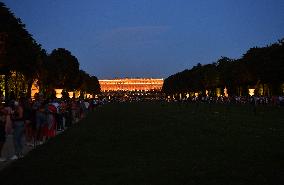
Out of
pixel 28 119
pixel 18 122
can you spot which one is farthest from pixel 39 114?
pixel 18 122

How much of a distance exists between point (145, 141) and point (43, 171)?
370 inches

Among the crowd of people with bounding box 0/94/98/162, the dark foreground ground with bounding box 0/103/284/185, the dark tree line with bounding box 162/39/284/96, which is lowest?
the dark foreground ground with bounding box 0/103/284/185

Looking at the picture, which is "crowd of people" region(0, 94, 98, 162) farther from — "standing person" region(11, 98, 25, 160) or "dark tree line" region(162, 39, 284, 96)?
"dark tree line" region(162, 39, 284, 96)

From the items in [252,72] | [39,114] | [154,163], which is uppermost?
[252,72]

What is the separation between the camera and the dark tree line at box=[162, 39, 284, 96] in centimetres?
9901

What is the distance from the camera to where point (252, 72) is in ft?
413

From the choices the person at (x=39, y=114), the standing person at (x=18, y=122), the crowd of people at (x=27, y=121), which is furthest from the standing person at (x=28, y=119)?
the standing person at (x=18, y=122)

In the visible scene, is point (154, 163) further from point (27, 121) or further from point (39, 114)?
point (39, 114)

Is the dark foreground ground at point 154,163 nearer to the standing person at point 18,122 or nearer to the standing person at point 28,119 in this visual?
the standing person at point 18,122

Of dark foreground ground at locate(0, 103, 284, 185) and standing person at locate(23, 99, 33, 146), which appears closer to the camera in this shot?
dark foreground ground at locate(0, 103, 284, 185)

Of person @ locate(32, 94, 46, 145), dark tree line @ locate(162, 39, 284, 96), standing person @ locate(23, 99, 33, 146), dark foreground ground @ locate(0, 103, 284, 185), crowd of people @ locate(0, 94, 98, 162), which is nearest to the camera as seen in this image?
dark foreground ground @ locate(0, 103, 284, 185)

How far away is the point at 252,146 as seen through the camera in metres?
21.7

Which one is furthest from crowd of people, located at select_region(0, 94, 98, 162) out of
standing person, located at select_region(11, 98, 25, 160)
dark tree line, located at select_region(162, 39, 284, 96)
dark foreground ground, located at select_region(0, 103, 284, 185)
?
dark tree line, located at select_region(162, 39, 284, 96)

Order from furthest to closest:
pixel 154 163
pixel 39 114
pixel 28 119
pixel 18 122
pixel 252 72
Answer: pixel 252 72, pixel 39 114, pixel 28 119, pixel 18 122, pixel 154 163
